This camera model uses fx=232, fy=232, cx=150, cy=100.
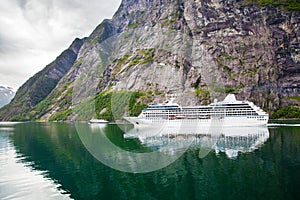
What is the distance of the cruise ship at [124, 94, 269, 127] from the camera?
103125mm

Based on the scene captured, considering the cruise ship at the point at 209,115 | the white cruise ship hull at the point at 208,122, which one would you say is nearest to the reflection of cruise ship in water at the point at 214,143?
the white cruise ship hull at the point at 208,122

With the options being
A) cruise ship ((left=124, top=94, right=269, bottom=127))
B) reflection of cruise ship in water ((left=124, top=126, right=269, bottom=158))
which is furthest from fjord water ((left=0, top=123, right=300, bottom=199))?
cruise ship ((left=124, top=94, right=269, bottom=127))

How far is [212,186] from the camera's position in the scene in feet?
85.8

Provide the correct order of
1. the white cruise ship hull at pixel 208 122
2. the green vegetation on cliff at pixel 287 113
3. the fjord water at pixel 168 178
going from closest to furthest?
the fjord water at pixel 168 178 < the white cruise ship hull at pixel 208 122 < the green vegetation on cliff at pixel 287 113

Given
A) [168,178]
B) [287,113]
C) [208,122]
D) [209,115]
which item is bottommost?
[168,178]

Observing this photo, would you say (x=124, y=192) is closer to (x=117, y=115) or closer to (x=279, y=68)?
(x=117, y=115)

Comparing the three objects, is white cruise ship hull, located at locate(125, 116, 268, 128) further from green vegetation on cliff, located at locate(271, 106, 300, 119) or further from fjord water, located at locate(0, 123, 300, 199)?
green vegetation on cliff, located at locate(271, 106, 300, 119)

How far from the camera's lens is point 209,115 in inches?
4382

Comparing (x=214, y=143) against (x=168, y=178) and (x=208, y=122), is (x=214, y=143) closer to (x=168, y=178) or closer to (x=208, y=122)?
(x=168, y=178)

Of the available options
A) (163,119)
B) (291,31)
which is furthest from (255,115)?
(291,31)

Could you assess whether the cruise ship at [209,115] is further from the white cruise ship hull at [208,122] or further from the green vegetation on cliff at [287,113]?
the green vegetation on cliff at [287,113]

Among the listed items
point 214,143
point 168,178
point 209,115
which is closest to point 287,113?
point 209,115

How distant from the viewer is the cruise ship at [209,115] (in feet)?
338

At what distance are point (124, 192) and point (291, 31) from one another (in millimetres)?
204327
